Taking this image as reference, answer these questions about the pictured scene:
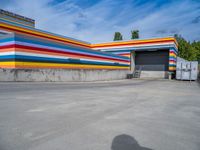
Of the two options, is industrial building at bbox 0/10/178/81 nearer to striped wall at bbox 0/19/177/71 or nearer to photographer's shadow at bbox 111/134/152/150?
striped wall at bbox 0/19/177/71

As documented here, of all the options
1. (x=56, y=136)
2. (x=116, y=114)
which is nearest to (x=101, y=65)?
(x=116, y=114)

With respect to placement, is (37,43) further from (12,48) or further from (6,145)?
(6,145)

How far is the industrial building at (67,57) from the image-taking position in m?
10.7

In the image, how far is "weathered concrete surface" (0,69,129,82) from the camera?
9650 mm

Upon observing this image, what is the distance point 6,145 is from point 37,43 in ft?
35.4

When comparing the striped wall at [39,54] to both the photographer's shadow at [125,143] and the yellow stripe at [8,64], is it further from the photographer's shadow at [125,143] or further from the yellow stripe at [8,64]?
the photographer's shadow at [125,143]

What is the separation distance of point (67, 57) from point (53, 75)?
9.99ft

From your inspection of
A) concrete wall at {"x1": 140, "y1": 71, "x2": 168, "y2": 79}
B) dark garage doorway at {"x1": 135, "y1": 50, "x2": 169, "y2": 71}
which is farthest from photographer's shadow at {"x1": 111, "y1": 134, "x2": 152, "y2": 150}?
dark garage doorway at {"x1": 135, "y1": 50, "x2": 169, "y2": 71}

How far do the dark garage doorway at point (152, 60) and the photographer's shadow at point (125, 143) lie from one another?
77.6 ft

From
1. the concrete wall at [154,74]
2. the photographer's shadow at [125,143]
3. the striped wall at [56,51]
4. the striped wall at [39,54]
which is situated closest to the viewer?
the photographer's shadow at [125,143]

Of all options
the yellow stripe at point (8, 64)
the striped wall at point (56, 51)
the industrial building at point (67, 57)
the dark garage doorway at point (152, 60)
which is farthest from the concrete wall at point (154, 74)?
the yellow stripe at point (8, 64)

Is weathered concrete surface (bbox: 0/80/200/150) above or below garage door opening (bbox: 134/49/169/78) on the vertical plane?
below

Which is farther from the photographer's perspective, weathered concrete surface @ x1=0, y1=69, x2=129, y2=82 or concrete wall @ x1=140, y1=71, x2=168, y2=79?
concrete wall @ x1=140, y1=71, x2=168, y2=79

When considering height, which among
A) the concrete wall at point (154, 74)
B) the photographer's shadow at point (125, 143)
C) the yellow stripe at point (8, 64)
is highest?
the yellow stripe at point (8, 64)
